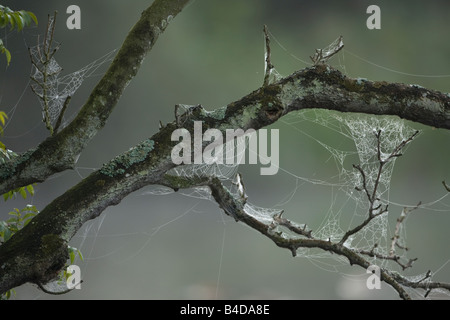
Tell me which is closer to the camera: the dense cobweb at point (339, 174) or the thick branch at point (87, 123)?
the thick branch at point (87, 123)

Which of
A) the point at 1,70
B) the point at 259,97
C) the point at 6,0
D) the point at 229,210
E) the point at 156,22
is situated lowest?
the point at 229,210

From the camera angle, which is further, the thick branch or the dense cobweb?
the dense cobweb

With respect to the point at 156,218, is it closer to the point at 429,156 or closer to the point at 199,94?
the point at 199,94

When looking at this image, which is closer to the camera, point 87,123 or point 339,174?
point 87,123

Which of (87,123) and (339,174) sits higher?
(339,174)

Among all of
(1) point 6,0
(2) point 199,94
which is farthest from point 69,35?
(2) point 199,94

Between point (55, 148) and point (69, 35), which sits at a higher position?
point (69, 35)

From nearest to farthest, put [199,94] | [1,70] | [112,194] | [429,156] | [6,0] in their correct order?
1. [112,194]
2. [6,0]
3. [1,70]
4. [199,94]
5. [429,156]
